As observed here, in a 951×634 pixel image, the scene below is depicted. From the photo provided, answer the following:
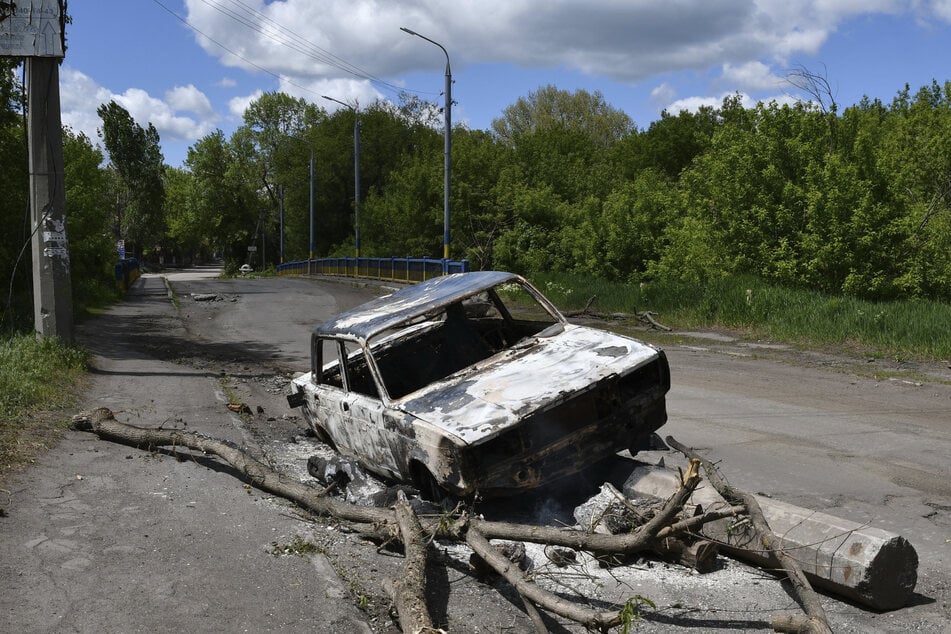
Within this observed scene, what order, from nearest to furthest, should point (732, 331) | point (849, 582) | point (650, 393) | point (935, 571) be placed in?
point (849, 582), point (935, 571), point (650, 393), point (732, 331)

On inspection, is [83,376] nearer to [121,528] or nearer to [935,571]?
[121,528]

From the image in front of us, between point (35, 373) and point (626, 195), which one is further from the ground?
point (626, 195)

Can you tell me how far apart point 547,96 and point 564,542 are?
6684 cm

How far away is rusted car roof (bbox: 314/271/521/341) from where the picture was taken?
22.4 ft

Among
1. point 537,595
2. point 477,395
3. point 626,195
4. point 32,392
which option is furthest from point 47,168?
point 626,195

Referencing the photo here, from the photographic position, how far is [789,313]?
57.5 ft

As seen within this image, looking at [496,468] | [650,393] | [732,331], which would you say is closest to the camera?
[496,468]

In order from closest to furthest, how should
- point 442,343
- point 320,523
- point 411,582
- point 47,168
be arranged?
point 411,582, point 320,523, point 442,343, point 47,168

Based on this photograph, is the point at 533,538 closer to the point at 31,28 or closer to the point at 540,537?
the point at 540,537

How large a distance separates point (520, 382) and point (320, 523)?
5.48 ft

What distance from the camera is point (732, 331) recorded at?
60.9ft

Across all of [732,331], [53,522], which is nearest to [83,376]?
[53,522]

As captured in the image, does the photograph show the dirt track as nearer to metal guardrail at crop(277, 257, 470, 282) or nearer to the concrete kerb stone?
the concrete kerb stone

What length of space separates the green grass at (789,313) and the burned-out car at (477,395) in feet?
31.3
